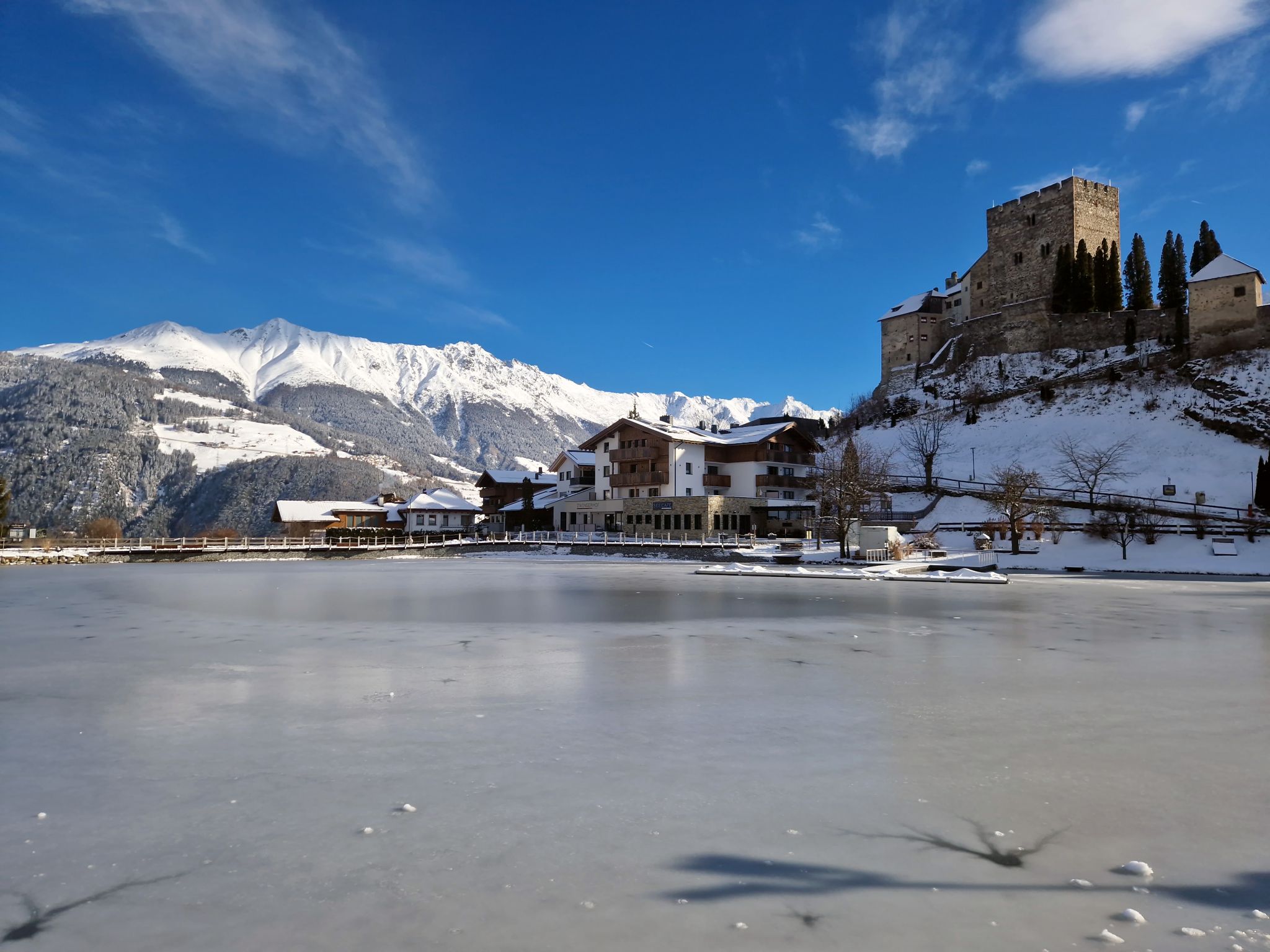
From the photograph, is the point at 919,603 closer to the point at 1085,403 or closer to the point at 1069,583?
the point at 1069,583

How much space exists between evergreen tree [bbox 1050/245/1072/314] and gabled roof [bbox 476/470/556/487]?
50.8 metres

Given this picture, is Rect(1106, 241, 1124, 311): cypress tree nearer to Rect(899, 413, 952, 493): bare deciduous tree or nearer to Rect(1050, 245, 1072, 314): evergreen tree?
Rect(1050, 245, 1072, 314): evergreen tree

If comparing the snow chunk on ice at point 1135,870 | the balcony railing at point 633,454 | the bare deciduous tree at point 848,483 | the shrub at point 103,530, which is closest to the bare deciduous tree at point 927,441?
the bare deciduous tree at point 848,483

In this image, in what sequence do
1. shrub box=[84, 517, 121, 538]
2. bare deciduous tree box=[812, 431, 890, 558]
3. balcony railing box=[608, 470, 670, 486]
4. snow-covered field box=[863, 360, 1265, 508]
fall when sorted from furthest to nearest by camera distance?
shrub box=[84, 517, 121, 538] → balcony railing box=[608, 470, 670, 486] → snow-covered field box=[863, 360, 1265, 508] → bare deciduous tree box=[812, 431, 890, 558]

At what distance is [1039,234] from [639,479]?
46.4 metres

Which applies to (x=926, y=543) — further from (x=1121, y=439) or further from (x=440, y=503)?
(x=440, y=503)

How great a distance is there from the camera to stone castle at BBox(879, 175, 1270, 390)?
183 ft

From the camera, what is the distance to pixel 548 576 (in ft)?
112

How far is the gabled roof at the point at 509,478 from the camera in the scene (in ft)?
259

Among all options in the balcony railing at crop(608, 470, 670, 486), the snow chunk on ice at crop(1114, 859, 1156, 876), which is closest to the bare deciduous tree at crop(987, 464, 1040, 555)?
the balcony railing at crop(608, 470, 670, 486)

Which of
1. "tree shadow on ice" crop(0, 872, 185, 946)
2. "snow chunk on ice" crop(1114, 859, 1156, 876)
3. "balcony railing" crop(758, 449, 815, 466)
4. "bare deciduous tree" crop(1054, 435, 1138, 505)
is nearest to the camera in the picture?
"tree shadow on ice" crop(0, 872, 185, 946)

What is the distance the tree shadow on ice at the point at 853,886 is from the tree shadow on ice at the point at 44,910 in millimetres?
2815

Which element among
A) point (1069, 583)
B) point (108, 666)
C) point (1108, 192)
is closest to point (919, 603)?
point (1069, 583)

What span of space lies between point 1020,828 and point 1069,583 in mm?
27548
